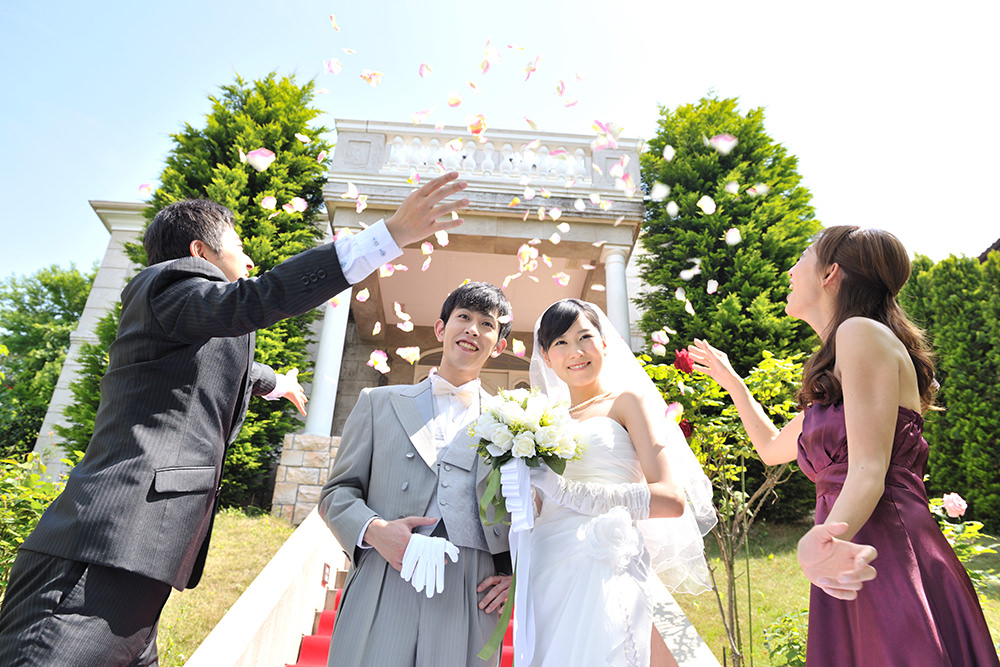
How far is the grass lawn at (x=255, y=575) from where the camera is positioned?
3654 mm

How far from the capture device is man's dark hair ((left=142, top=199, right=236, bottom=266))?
201 centimetres

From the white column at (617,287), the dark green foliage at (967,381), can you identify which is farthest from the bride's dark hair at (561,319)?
the dark green foliage at (967,381)

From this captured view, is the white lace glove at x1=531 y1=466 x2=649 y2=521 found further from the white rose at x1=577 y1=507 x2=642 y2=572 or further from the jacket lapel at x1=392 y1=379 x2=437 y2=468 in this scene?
the jacket lapel at x1=392 y1=379 x2=437 y2=468

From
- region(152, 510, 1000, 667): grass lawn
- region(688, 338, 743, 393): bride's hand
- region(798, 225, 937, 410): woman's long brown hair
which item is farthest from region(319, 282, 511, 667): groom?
region(152, 510, 1000, 667): grass lawn

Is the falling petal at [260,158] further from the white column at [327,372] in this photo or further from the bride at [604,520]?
the bride at [604,520]

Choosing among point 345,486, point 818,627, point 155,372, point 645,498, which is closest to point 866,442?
point 818,627

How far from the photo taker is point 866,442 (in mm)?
1493

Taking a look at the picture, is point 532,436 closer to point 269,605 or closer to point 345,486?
point 345,486

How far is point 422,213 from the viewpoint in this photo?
1735 millimetres

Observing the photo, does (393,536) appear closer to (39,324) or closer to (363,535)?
(363,535)

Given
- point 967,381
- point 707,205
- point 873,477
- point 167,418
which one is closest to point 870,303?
point 873,477

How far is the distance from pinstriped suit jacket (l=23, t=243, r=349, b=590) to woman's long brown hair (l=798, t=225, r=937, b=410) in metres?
1.59

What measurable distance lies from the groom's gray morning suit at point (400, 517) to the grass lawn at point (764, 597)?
8.54 feet

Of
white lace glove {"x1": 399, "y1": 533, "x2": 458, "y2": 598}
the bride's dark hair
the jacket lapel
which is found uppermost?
the bride's dark hair
